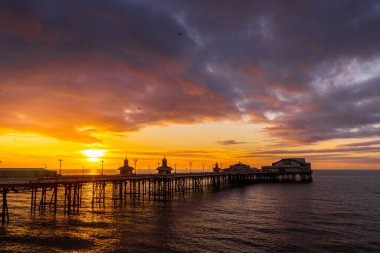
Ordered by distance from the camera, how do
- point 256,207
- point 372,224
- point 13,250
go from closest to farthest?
point 13,250 < point 372,224 < point 256,207

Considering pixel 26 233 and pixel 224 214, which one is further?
pixel 224 214

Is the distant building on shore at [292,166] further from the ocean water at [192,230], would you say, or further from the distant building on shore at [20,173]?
the distant building on shore at [20,173]

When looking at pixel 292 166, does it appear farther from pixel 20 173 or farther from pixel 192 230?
pixel 20 173

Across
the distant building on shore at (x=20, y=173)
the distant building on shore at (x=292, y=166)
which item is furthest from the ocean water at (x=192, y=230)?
the distant building on shore at (x=292, y=166)

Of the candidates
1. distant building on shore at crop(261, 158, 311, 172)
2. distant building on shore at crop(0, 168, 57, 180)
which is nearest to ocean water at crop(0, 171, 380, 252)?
distant building on shore at crop(0, 168, 57, 180)

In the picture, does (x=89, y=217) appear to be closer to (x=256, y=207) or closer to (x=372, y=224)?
(x=256, y=207)

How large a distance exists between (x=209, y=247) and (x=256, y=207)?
36.0m

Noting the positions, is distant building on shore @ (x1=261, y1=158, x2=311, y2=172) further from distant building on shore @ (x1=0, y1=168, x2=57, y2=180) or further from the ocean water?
distant building on shore @ (x1=0, y1=168, x2=57, y2=180)

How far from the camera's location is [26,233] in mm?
42156

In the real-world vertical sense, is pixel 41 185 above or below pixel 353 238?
above

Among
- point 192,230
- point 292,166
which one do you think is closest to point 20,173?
point 192,230

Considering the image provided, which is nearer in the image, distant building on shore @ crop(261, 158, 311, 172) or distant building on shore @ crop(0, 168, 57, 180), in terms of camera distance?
distant building on shore @ crop(0, 168, 57, 180)

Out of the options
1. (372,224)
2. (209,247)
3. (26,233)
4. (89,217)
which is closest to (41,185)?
(89,217)

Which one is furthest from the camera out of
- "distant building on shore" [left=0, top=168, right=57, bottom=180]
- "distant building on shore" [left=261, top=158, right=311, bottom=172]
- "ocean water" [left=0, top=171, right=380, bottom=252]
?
"distant building on shore" [left=261, top=158, right=311, bottom=172]
